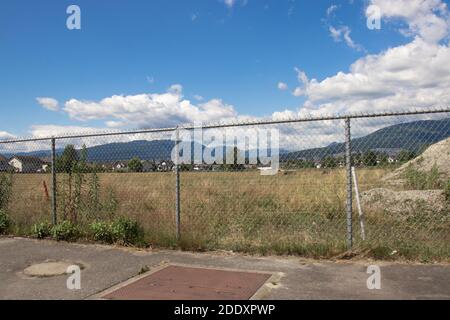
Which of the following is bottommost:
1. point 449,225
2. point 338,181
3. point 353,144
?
point 449,225

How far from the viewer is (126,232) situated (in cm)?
742

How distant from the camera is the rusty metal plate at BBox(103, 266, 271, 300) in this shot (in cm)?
460

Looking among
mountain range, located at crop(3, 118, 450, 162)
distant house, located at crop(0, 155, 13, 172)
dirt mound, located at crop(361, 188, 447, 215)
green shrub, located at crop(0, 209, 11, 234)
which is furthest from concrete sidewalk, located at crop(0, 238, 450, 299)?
dirt mound, located at crop(361, 188, 447, 215)

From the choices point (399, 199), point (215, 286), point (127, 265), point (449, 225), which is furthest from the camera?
point (399, 199)

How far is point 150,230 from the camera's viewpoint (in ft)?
24.7

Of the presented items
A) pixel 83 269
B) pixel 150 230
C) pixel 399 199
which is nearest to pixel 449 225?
pixel 399 199

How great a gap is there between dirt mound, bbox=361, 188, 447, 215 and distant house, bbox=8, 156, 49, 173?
820 cm

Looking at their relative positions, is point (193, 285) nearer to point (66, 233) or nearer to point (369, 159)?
point (369, 159)

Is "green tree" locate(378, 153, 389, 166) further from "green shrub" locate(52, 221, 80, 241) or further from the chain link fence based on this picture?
"green shrub" locate(52, 221, 80, 241)

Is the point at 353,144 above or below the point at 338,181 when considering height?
above

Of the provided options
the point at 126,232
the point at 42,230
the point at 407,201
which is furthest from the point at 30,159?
the point at 407,201

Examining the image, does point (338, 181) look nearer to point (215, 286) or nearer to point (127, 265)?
point (215, 286)

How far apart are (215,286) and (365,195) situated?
855cm

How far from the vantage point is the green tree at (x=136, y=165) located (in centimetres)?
786
